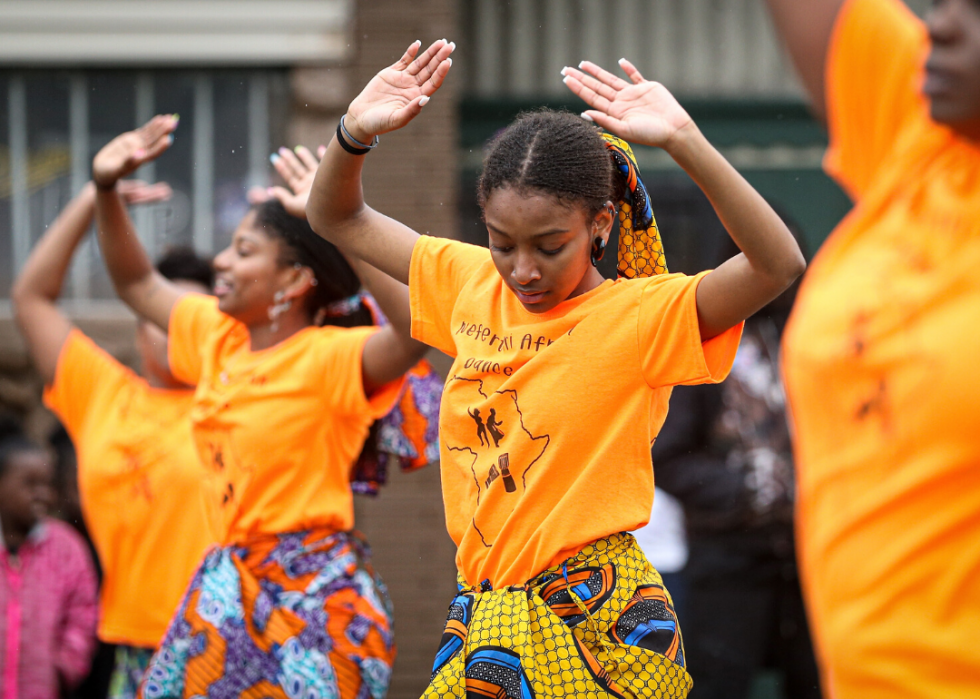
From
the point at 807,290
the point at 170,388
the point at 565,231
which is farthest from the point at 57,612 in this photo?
the point at 807,290

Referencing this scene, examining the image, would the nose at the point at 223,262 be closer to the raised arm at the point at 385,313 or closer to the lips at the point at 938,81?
the raised arm at the point at 385,313

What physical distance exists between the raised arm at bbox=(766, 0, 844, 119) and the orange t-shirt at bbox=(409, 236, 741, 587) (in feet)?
1.92

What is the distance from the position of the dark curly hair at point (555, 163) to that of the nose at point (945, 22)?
0.91 m

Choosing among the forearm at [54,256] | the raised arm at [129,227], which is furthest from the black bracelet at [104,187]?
the forearm at [54,256]

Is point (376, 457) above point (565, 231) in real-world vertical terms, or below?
below

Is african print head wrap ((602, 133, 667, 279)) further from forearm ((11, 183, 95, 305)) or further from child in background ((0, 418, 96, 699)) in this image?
child in background ((0, 418, 96, 699))

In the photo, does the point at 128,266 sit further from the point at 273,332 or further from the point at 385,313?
the point at 385,313

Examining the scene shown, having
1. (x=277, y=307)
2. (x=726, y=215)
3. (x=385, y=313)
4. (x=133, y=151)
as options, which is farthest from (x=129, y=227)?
(x=726, y=215)

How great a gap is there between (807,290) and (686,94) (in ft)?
15.5

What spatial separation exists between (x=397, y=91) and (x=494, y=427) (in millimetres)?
818

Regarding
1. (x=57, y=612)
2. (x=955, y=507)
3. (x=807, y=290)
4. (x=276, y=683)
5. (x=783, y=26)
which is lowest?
(x=57, y=612)

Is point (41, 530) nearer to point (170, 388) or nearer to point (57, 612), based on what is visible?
point (57, 612)

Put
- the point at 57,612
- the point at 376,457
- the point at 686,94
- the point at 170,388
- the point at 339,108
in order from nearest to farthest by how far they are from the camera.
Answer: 1. the point at 376,457
2. the point at 170,388
3. the point at 57,612
4. the point at 339,108
5. the point at 686,94

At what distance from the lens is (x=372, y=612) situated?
10.3ft
